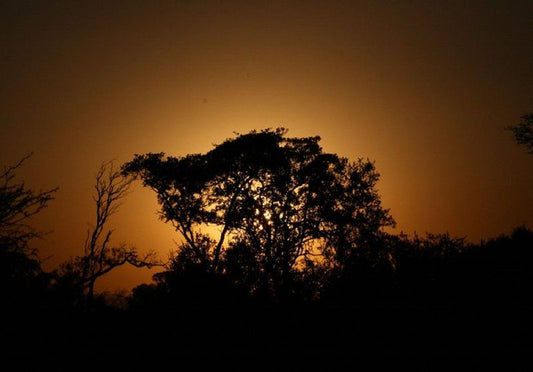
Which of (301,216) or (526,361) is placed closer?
(526,361)

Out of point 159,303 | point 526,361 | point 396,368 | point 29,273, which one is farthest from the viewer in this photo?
point 159,303

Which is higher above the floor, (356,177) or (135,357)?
(356,177)

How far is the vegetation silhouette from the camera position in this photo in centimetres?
1323

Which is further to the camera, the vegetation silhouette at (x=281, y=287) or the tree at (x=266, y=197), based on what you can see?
the tree at (x=266, y=197)

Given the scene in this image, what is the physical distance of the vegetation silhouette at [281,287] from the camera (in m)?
13.2

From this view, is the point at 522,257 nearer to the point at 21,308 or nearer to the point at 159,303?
the point at 159,303

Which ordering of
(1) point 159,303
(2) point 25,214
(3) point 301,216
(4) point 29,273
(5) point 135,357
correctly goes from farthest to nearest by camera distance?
1. (3) point 301,216
2. (1) point 159,303
3. (5) point 135,357
4. (4) point 29,273
5. (2) point 25,214

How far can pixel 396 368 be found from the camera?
44.0 feet

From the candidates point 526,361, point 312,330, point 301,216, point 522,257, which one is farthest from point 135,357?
point 522,257

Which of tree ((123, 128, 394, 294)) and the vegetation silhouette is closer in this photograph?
A: the vegetation silhouette

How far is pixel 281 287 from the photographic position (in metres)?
27.2

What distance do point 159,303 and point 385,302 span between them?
45.0 ft

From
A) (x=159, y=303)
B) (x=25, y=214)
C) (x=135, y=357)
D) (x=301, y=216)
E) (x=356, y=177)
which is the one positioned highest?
(x=356, y=177)

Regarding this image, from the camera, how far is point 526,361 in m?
12.0
